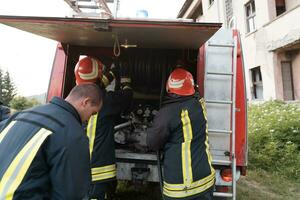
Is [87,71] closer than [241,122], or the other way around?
[87,71]

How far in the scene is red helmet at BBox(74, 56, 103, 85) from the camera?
3602 mm

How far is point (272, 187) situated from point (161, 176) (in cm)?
303

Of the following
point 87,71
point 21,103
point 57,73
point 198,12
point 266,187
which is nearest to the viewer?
point 87,71

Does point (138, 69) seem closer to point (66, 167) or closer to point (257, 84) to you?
point (66, 167)

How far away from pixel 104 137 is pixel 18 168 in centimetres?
178

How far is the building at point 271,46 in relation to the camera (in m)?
12.1

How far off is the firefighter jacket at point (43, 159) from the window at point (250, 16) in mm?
14306

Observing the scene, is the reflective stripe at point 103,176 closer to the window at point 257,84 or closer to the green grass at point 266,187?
the green grass at point 266,187

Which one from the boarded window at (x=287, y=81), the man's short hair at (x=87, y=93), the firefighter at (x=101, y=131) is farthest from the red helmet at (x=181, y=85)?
the boarded window at (x=287, y=81)

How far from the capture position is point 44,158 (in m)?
1.82

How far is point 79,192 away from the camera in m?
1.89

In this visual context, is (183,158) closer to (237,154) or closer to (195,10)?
(237,154)

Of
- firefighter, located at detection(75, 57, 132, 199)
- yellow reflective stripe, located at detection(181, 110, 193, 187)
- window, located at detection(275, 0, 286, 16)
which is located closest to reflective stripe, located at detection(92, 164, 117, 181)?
firefighter, located at detection(75, 57, 132, 199)

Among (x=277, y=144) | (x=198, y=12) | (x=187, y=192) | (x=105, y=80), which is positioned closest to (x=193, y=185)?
(x=187, y=192)
